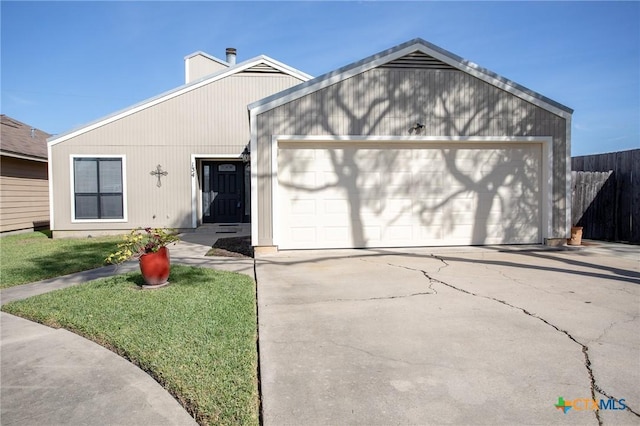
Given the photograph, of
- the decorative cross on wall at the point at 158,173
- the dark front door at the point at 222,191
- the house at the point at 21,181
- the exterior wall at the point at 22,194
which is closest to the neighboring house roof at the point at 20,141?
the house at the point at 21,181

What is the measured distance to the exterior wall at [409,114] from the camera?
8711mm

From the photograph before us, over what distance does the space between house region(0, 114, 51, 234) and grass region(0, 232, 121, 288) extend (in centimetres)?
99

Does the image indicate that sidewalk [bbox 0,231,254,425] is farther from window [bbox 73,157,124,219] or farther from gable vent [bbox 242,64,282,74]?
gable vent [bbox 242,64,282,74]

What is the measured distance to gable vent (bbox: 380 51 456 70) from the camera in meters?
9.08

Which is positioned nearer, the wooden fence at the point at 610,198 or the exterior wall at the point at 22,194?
the wooden fence at the point at 610,198

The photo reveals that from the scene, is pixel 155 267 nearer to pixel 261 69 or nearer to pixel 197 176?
pixel 197 176

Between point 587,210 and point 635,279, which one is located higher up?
point 587,210

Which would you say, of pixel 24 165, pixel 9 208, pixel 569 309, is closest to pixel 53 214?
pixel 9 208

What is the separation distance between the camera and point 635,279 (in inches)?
245

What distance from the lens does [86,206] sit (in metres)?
13.2

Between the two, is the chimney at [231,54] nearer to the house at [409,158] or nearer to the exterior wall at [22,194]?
the exterior wall at [22,194]

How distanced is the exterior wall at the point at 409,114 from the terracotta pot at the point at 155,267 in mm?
2877

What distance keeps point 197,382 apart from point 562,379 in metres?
2.55

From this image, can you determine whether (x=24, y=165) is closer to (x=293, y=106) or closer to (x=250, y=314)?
(x=293, y=106)
